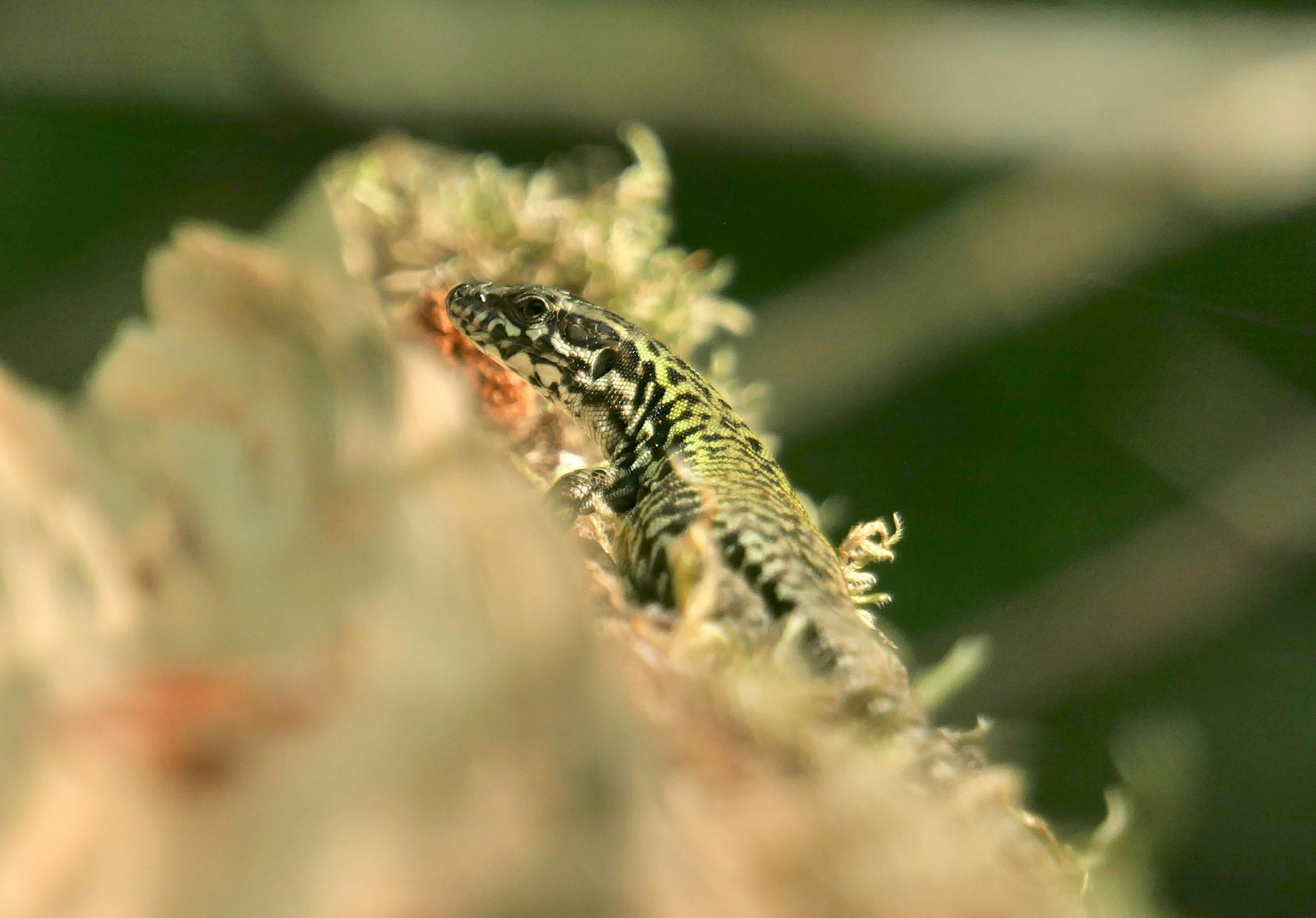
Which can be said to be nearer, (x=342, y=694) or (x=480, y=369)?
(x=342, y=694)

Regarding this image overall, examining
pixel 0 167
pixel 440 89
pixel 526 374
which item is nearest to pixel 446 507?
pixel 526 374

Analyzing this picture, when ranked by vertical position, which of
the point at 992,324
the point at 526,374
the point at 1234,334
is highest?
the point at 992,324

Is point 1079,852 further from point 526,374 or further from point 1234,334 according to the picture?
point 1234,334

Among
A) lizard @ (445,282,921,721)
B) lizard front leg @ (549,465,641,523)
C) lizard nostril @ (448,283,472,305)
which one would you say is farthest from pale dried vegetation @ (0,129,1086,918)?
lizard nostril @ (448,283,472,305)

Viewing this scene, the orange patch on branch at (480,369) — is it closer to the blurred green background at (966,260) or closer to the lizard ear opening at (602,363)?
the lizard ear opening at (602,363)

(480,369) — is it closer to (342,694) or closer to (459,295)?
(459,295)

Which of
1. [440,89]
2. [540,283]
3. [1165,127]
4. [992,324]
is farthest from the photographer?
[992,324]

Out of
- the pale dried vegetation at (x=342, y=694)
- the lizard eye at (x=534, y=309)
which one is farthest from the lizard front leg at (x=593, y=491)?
the pale dried vegetation at (x=342, y=694)

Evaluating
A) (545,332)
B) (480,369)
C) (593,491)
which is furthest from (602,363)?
(593,491)
